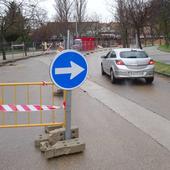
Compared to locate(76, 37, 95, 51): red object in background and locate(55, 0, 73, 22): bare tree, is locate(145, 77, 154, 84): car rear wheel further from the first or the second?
locate(55, 0, 73, 22): bare tree

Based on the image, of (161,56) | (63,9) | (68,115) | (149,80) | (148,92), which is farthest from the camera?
(63,9)

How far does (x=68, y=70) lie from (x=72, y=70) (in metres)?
0.07

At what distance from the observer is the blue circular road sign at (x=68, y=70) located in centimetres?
636

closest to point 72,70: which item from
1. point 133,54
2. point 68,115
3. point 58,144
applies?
point 68,115

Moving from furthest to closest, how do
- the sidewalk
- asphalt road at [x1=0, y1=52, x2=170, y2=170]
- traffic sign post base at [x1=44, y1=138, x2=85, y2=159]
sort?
the sidewalk → traffic sign post base at [x1=44, y1=138, x2=85, y2=159] → asphalt road at [x1=0, y1=52, x2=170, y2=170]

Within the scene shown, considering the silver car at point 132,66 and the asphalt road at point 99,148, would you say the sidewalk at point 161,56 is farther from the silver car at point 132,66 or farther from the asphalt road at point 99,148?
the asphalt road at point 99,148

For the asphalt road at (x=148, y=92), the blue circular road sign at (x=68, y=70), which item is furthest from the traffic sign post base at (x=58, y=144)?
the asphalt road at (x=148, y=92)

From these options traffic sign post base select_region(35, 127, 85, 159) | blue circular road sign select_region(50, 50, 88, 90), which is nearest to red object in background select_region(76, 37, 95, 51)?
traffic sign post base select_region(35, 127, 85, 159)

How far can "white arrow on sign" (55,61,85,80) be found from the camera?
639 cm

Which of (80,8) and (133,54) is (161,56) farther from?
(80,8)

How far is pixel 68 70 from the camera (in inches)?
253

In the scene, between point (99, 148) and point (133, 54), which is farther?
point (133, 54)

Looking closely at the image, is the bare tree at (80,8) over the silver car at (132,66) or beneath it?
over

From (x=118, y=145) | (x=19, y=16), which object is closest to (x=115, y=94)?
(x=118, y=145)
